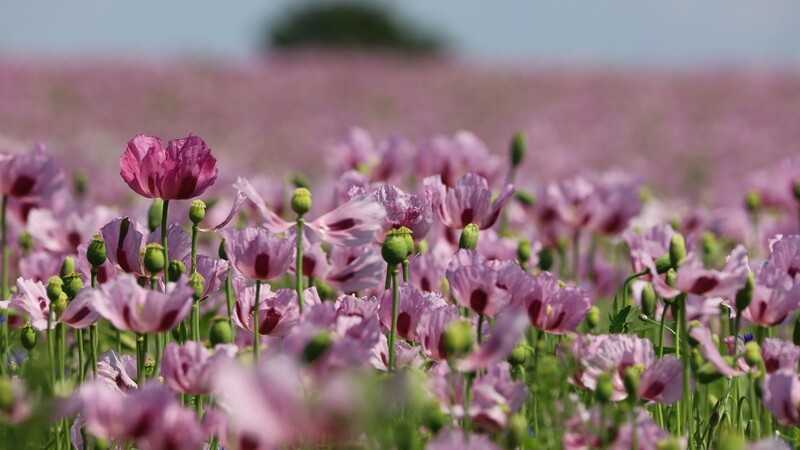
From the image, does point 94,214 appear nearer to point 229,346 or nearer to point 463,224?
point 463,224

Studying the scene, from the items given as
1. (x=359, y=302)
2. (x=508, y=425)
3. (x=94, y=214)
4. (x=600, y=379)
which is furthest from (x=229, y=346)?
(x=94, y=214)

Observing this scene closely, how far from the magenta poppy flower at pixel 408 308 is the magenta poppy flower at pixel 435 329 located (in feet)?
0.36

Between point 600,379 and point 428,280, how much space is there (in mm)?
794

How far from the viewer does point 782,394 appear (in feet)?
4.91

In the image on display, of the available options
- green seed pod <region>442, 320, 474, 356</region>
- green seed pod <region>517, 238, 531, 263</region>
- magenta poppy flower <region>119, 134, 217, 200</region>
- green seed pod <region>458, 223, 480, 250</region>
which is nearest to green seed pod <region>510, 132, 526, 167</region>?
green seed pod <region>517, 238, 531, 263</region>

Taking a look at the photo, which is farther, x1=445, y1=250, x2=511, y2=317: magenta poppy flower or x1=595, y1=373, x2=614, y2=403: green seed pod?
x1=445, y1=250, x2=511, y2=317: magenta poppy flower

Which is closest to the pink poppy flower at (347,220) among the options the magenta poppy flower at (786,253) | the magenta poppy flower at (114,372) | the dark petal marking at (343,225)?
the dark petal marking at (343,225)

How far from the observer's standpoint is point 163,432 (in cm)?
124

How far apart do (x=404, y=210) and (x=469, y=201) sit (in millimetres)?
224

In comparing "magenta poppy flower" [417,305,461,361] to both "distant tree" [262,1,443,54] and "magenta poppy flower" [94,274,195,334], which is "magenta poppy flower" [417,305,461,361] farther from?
"distant tree" [262,1,443,54]

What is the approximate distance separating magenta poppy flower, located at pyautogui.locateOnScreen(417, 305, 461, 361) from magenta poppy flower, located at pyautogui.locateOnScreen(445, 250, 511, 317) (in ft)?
0.14

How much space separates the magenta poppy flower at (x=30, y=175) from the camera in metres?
2.37

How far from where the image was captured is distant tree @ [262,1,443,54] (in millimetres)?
52281

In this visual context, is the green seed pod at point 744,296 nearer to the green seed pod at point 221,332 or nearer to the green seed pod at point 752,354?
the green seed pod at point 752,354
